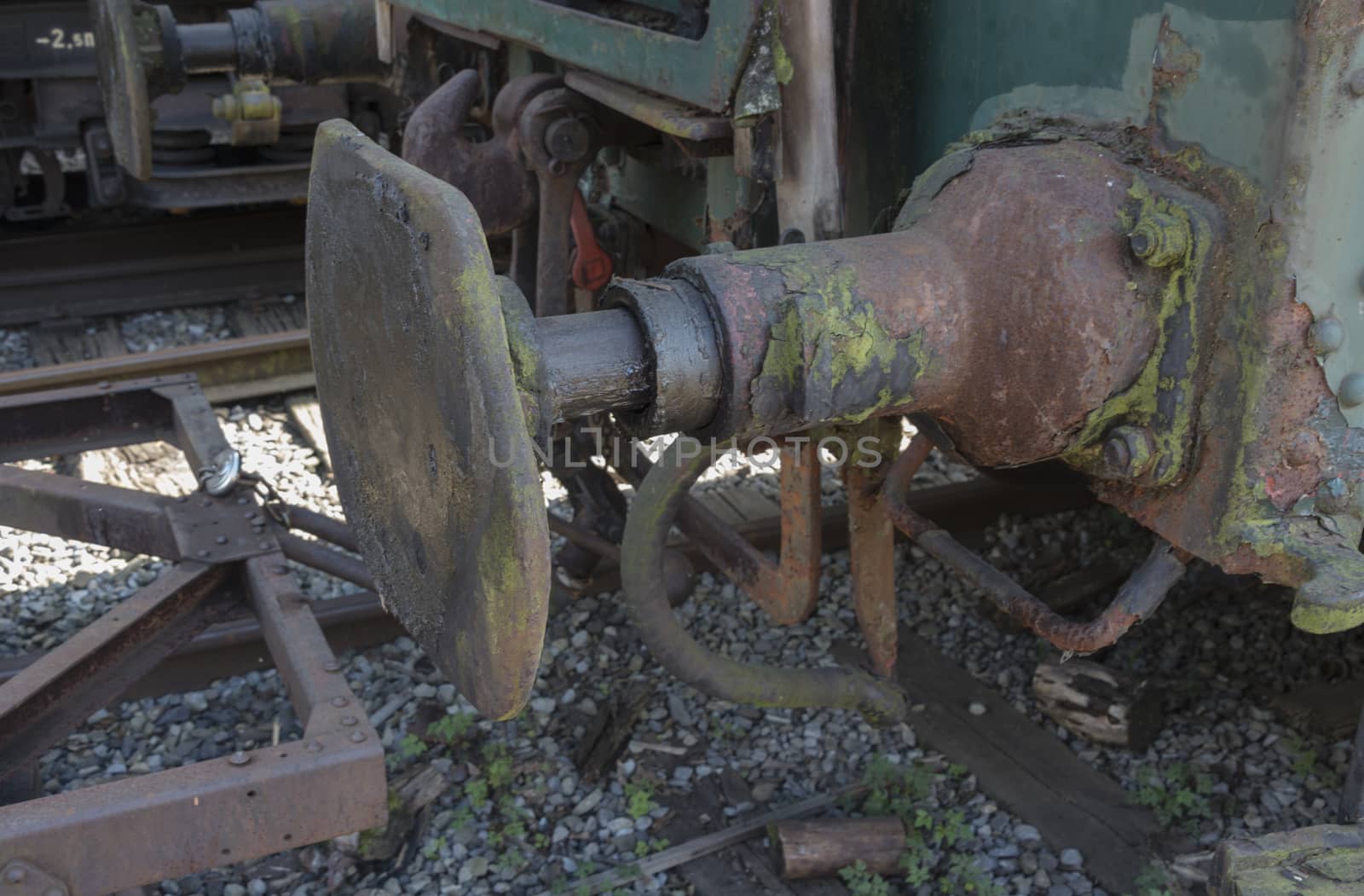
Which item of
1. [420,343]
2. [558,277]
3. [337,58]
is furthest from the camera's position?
[337,58]

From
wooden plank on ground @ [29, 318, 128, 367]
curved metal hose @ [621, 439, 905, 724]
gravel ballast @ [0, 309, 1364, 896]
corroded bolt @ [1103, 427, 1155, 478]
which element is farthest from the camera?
wooden plank on ground @ [29, 318, 128, 367]

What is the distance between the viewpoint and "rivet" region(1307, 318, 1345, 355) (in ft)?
5.08

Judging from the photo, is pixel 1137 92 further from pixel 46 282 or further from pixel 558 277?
pixel 46 282

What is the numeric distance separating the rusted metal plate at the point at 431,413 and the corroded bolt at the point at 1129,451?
2.73 ft

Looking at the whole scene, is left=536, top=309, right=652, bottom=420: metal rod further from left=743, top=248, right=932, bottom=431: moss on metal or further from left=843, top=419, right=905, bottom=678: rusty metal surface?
left=843, top=419, right=905, bottom=678: rusty metal surface

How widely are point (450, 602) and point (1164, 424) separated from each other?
101 cm

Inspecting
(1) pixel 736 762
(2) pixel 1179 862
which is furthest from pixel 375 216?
(2) pixel 1179 862

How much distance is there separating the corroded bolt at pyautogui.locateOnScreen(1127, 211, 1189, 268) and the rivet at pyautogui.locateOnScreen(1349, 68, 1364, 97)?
243mm

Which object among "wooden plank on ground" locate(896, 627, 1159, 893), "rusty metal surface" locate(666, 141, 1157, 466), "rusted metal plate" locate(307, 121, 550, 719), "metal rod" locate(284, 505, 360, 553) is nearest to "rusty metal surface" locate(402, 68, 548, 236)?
"metal rod" locate(284, 505, 360, 553)

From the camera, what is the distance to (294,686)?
7.63 feet

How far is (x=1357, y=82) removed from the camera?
1.45 metres

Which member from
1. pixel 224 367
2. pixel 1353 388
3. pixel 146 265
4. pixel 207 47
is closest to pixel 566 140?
pixel 207 47

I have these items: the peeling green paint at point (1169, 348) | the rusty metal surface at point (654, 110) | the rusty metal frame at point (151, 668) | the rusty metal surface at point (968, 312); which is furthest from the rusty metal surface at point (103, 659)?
the peeling green paint at point (1169, 348)

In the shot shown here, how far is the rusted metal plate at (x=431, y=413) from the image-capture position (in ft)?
4.58
